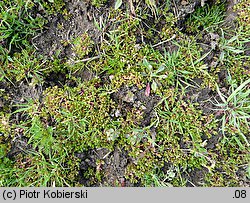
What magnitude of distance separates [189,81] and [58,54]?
1.13 meters

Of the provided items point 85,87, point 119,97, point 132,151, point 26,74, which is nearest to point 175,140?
point 132,151

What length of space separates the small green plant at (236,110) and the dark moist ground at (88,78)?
0.10 m

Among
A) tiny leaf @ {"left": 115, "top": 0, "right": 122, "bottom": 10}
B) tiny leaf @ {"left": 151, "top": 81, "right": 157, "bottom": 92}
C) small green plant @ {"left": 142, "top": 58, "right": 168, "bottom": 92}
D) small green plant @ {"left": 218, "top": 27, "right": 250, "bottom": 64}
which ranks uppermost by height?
tiny leaf @ {"left": 115, "top": 0, "right": 122, "bottom": 10}

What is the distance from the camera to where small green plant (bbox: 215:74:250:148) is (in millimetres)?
2647

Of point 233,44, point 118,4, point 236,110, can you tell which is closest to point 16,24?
point 118,4

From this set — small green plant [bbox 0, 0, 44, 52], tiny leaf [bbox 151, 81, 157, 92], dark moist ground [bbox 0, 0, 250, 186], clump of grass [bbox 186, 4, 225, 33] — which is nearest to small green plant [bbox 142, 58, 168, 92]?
tiny leaf [bbox 151, 81, 157, 92]

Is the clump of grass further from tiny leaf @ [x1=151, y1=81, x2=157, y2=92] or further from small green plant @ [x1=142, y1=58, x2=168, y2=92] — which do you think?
tiny leaf @ [x1=151, y1=81, x2=157, y2=92]

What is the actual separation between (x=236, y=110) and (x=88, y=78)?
4.10 feet

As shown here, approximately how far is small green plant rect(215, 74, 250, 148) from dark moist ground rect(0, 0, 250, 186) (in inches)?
3.9

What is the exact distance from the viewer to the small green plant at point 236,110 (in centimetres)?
265

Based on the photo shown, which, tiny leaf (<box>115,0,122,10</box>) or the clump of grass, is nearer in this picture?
tiny leaf (<box>115,0,122,10</box>)

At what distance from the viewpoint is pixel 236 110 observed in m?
2.67

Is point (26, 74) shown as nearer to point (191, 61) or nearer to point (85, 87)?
point (85, 87)

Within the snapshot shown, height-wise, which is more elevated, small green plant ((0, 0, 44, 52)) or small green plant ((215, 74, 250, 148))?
small green plant ((0, 0, 44, 52))
